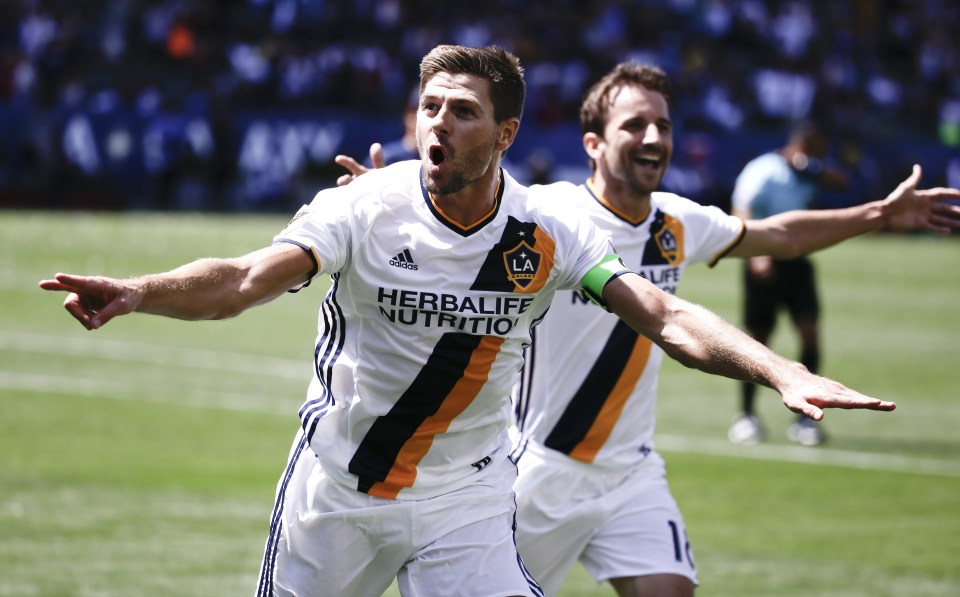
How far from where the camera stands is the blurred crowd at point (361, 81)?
3247cm

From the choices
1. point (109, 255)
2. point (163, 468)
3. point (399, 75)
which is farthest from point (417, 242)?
point (399, 75)

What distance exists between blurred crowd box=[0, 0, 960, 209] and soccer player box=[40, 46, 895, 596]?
2196 cm

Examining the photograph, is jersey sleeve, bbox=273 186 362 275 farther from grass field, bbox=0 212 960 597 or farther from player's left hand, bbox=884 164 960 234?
grass field, bbox=0 212 960 597

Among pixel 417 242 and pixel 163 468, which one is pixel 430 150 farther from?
pixel 163 468

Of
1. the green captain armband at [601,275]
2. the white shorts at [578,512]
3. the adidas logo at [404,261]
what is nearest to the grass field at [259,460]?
the white shorts at [578,512]

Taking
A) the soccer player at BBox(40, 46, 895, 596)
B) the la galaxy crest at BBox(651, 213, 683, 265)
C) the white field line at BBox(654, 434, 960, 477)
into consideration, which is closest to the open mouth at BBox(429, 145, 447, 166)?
the soccer player at BBox(40, 46, 895, 596)

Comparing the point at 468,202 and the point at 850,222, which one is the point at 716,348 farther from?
the point at 850,222

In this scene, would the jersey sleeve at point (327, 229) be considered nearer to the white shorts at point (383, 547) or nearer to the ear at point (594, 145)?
the white shorts at point (383, 547)

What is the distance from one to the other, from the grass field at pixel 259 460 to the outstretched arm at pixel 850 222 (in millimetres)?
2447

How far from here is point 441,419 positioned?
5344 millimetres

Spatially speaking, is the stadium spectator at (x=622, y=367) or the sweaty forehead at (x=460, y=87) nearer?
the sweaty forehead at (x=460, y=87)

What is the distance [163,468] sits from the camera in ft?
38.0

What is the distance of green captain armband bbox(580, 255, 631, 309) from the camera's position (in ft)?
17.0

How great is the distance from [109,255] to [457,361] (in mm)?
20433
